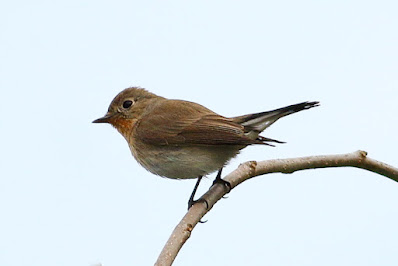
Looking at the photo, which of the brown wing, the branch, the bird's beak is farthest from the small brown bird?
the branch

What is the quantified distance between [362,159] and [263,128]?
1387 millimetres

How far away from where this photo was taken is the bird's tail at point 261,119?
615 cm

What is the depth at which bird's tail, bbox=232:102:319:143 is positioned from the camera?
615cm

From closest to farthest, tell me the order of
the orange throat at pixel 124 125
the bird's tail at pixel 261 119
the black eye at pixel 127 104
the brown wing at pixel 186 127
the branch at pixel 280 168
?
the branch at pixel 280 168
the bird's tail at pixel 261 119
the brown wing at pixel 186 127
the orange throat at pixel 124 125
the black eye at pixel 127 104

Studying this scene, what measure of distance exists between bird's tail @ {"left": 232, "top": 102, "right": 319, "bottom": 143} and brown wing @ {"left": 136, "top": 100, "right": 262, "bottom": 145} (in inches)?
3.4

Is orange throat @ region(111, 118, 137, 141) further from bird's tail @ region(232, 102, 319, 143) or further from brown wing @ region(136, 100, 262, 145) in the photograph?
bird's tail @ region(232, 102, 319, 143)

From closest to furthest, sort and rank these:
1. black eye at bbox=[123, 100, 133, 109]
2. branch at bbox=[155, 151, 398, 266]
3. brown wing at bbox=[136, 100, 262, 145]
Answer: branch at bbox=[155, 151, 398, 266] < brown wing at bbox=[136, 100, 262, 145] < black eye at bbox=[123, 100, 133, 109]

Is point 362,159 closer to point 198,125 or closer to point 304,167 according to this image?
point 304,167

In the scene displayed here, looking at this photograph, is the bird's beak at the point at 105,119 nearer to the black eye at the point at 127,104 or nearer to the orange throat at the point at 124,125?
the orange throat at the point at 124,125

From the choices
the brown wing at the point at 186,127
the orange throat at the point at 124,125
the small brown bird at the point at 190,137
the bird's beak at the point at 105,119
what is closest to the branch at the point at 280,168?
the small brown bird at the point at 190,137

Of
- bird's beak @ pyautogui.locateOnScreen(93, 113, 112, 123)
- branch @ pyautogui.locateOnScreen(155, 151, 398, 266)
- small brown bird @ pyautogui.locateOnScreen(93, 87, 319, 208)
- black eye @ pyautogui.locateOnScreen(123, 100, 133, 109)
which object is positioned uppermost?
black eye @ pyautogui.locateOnScreen(123, 100, 133, 109)

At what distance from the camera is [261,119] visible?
6328mm

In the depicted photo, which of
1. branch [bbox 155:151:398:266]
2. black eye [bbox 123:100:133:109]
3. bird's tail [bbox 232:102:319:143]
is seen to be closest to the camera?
branch [bbox 155:151:398:266]

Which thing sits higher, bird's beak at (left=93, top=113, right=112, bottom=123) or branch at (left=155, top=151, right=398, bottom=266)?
bird's beak at (left=93, top=113, right=112, bottom=123)
